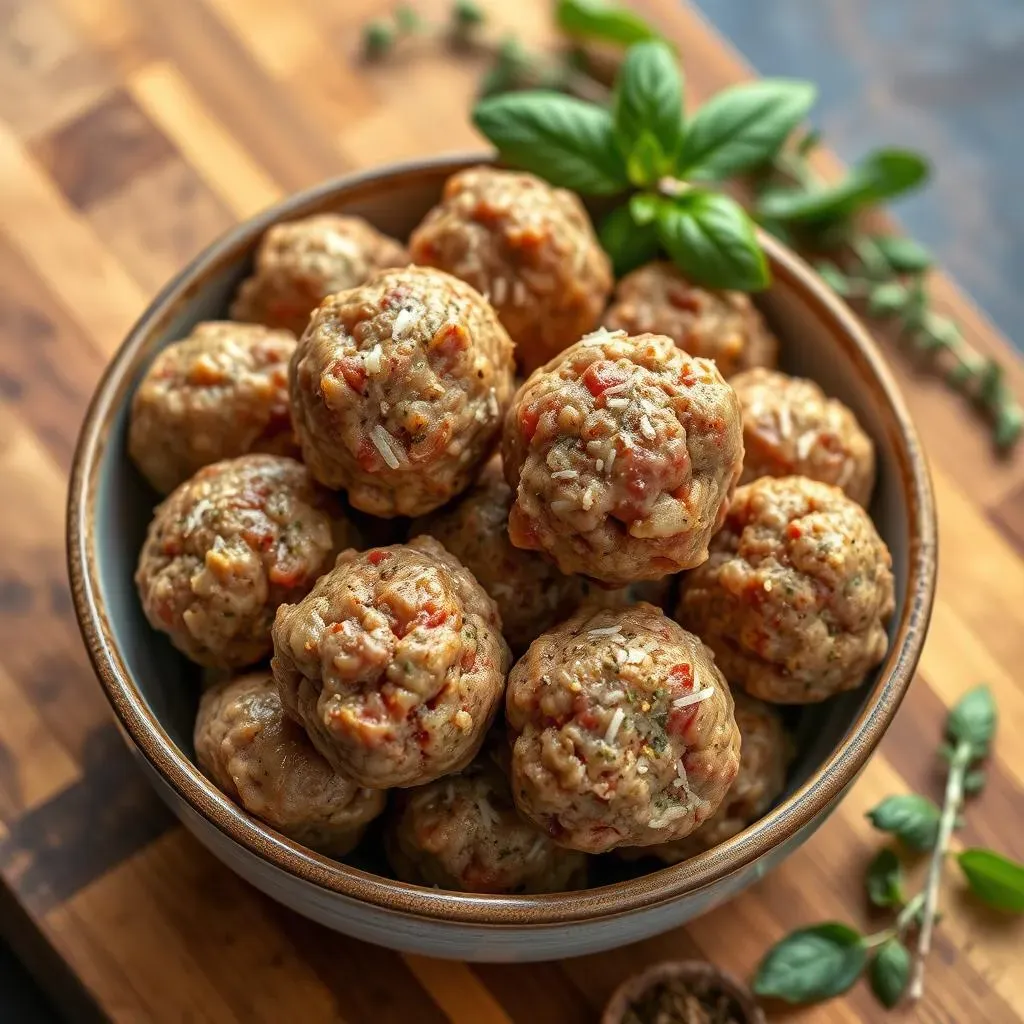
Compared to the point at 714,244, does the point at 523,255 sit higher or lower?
higher

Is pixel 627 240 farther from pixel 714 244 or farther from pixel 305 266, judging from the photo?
pixel 305 266

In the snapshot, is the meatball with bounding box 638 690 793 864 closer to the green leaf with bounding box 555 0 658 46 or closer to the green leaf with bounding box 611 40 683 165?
the green leaf with bounding box 611 40 683 165

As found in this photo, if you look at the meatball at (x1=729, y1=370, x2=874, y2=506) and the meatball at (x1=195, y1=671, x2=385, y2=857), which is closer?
the meatball at (x1=195, y1=671, x2=385, y2=857)

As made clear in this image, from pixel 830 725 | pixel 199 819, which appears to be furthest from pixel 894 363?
pixel 199 819

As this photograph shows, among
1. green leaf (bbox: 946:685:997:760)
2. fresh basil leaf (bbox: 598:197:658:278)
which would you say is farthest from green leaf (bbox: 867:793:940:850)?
fresh basil leaf (bbox: 598:197:658:278)

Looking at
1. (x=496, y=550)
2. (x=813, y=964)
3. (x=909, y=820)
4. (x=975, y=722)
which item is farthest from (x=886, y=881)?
(x=496, y=550)

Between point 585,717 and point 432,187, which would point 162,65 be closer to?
point 432,187

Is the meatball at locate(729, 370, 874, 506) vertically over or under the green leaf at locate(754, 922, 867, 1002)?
over
